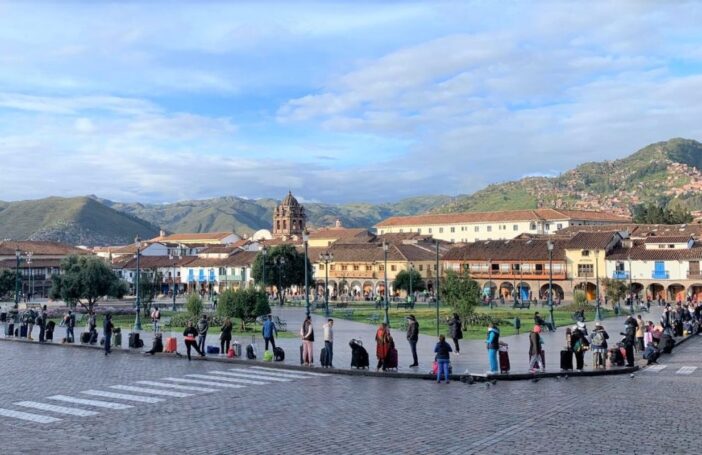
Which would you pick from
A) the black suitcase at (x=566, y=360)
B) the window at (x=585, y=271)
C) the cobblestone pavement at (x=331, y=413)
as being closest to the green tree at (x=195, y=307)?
the cobblestone pavement at (x=331, y=413)

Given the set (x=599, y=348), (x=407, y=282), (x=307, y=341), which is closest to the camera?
(x=599, y=348)

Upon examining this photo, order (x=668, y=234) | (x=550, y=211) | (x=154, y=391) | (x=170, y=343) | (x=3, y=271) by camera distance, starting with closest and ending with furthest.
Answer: (x=154, y=391) < (x=170, y=343) < (x=668, y=234) < (x=3, y=271) < (x=550, y=211)

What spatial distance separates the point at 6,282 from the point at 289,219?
5602cm

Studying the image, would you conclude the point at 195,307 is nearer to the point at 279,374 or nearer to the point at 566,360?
the point at 279,374

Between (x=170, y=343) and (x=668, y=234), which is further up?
(x=668, y=234)

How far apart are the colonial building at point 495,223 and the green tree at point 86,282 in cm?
8208

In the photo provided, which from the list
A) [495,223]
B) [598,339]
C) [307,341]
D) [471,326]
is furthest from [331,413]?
[495,223]

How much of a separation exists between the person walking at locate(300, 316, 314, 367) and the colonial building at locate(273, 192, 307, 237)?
108102 millimetres

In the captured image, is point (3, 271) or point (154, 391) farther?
point (3, 271)

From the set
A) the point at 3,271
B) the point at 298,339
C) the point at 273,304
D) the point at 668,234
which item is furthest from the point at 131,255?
the point at 298,339

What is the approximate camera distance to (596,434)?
1343cm

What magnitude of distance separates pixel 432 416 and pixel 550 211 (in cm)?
11538

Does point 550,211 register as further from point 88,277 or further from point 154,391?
point 154,391

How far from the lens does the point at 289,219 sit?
13262cm
